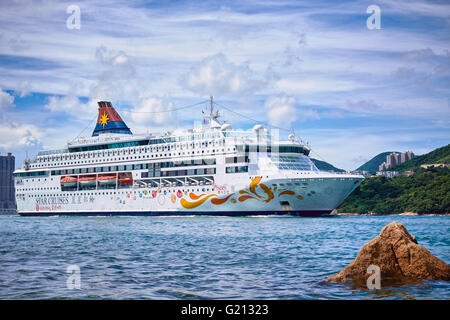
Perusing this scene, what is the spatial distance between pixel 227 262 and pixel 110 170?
165ft

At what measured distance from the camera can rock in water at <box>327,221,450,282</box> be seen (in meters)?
11.6

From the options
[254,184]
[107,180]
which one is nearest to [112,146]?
A: [107,180]

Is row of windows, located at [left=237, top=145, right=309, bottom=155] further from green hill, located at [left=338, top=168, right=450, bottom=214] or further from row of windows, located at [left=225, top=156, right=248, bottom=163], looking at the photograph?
green hill, located at [left=338, top=168, right=450, bottom=214]

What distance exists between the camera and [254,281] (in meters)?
12.1

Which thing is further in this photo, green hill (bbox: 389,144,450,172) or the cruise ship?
green hill (bbox: 389,144,450,172)

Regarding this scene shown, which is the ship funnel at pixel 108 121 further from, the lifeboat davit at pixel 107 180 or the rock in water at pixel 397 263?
the rock in water at pixel 397 263

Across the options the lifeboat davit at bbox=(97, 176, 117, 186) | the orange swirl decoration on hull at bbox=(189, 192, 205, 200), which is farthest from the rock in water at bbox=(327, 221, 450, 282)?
the lifeboat davit at bbox=(97, 176, 117, 186)

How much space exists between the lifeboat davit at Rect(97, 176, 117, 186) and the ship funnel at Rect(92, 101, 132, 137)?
26.8 feet

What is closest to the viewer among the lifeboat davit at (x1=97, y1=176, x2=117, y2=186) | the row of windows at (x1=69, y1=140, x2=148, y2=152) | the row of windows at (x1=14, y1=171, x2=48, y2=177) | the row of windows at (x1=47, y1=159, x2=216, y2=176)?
the row of windows at (x1=47, y1=159, x2=216, y2=176)

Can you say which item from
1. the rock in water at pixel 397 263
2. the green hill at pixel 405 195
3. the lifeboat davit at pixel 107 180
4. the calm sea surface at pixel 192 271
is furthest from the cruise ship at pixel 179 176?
the green hill at pixel 405 195

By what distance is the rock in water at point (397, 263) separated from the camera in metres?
11.6
